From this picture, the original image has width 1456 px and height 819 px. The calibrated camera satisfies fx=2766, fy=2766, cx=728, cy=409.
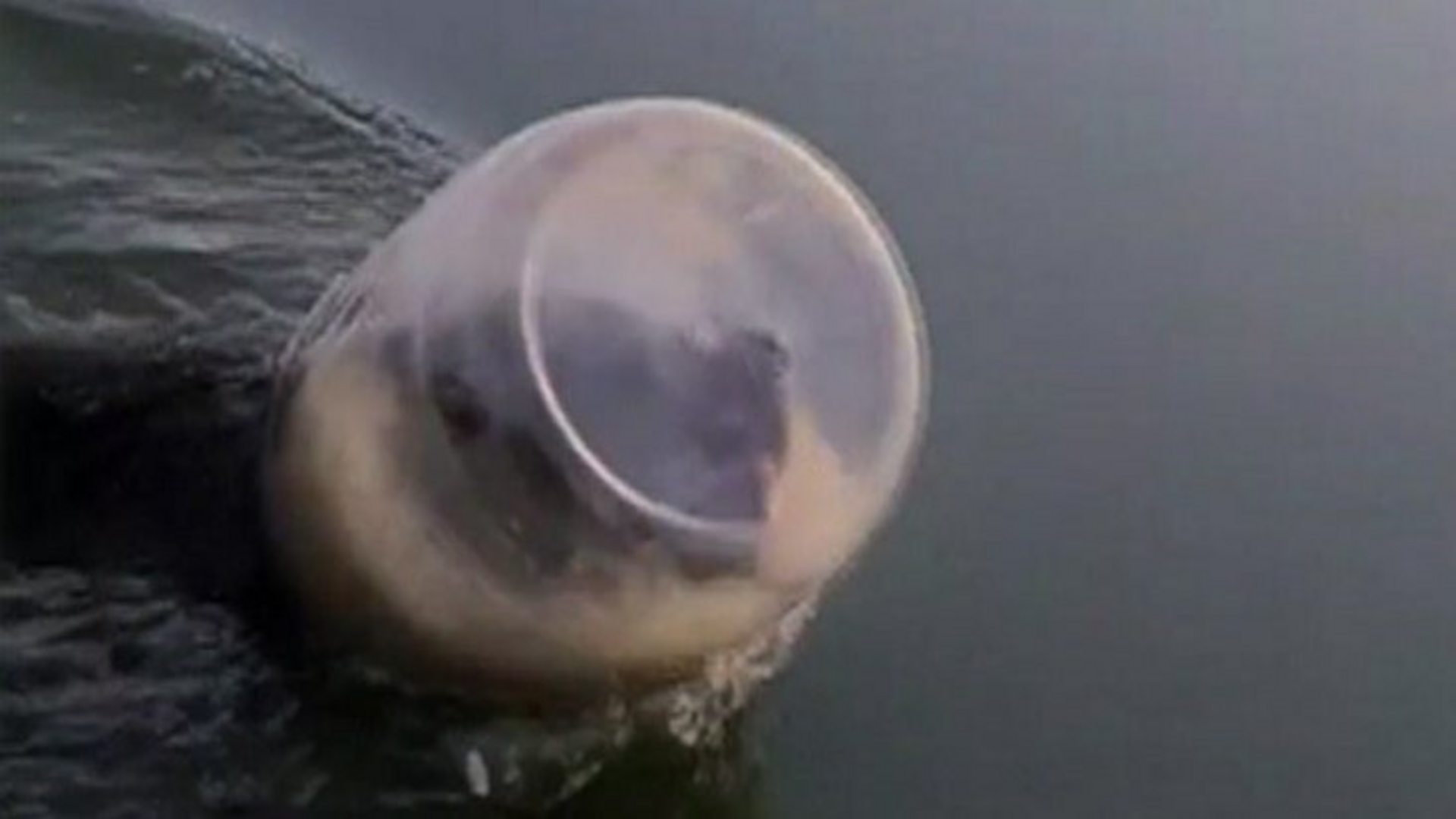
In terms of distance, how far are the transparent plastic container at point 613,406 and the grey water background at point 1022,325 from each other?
0.80 feet

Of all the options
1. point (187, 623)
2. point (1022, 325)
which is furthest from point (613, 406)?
point (1022, 325)

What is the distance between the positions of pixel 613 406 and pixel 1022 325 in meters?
1.19

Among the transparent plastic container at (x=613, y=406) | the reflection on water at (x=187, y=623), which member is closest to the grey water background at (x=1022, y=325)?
the reflection on water at (x=187, y=623)

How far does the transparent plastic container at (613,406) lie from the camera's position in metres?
2.46

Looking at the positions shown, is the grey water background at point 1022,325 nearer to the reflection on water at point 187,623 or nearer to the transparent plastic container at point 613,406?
the reflection on water at point 187,623

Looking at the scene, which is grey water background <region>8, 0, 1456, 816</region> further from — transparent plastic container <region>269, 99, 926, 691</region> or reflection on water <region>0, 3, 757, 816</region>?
transparent plastic container <region>269, 99, 926, 691</region>

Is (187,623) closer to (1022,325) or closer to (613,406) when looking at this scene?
(613,406)

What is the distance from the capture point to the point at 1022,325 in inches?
139

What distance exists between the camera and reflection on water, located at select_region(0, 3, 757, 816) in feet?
8.63

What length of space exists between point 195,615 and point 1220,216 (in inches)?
64.8

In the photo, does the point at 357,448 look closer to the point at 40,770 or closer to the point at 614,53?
the point at 40,770

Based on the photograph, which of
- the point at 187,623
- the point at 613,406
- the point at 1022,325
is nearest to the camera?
the point at 613,406

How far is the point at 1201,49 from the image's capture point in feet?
13.3

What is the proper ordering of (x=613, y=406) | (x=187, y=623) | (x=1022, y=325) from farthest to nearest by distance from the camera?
(x=1022, y=325) < (x=187, y=623) < (x=613, y=406)
